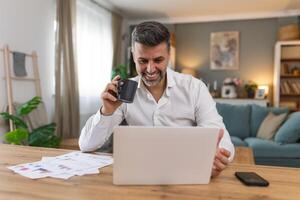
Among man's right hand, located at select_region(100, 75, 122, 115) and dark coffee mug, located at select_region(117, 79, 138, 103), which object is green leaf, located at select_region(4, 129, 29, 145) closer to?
man's right hand, located at select_region(100, 75, 122, 115)

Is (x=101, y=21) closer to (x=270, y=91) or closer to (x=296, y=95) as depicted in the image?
(x=270, y=91)

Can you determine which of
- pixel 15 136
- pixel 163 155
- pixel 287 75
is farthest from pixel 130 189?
pixel 287 75

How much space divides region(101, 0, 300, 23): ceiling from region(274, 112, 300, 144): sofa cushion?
87.2 inches

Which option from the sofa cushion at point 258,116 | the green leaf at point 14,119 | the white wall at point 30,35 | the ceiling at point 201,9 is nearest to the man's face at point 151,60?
the green leaf at point 14,119

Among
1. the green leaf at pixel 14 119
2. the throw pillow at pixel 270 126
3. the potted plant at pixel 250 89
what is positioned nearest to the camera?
the green leaf at pixel 14 119

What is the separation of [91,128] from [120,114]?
0.23 meters

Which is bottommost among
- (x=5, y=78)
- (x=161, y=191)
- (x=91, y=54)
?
(x=161, y=191)

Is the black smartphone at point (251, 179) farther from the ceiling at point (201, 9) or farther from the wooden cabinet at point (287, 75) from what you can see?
the wooden cabinet at point (287, 75)

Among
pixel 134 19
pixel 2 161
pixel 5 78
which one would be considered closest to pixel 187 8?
pixel 134 19

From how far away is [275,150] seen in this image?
3068mm

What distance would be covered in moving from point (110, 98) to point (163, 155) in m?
0.35

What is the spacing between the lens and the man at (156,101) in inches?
48.7

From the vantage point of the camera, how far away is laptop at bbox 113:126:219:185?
→ 0.78m

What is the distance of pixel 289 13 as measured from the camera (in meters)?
5.00
